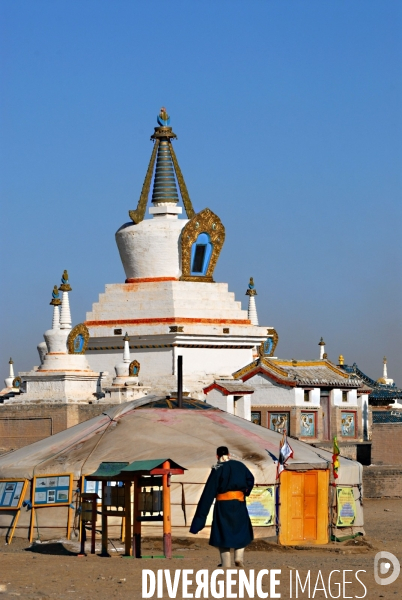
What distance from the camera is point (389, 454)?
103ft

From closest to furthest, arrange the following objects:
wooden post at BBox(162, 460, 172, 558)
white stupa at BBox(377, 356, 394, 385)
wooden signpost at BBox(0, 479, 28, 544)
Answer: wooden post at BBox(162, 460, 172, 558)
wooden signpost at BBox(0, 479, 28, 544)
white stupa at BBox(377, 356, 394, 385)

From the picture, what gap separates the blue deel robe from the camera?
1356cm

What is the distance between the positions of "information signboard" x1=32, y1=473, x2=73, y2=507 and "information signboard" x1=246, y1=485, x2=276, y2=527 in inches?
101

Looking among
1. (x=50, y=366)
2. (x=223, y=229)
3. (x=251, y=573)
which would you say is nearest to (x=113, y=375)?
(x=50, y=366)

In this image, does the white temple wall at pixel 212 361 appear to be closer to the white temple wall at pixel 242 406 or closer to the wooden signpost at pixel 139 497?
the white temple wall at pixel 242 406

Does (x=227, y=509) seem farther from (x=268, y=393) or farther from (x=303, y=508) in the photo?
(x=268, y=393)

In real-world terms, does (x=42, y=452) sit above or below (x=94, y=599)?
above

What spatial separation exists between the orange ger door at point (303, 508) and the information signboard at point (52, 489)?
3.04 metres

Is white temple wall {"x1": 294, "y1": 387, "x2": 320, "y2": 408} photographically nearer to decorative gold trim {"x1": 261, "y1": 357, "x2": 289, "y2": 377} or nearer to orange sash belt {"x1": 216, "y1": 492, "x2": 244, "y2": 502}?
decorative gold trim {"x1": 261, "y1": 357, "x2": 289, "y2": 377}

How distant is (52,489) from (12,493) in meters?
0.74

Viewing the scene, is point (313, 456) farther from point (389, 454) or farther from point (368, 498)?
point (389, 454)

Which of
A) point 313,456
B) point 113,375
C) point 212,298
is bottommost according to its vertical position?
point 313,456

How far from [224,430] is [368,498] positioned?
9.98 m

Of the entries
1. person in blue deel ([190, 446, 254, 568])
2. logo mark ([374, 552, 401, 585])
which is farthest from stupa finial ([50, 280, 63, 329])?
person in blue deel ([190, 446, 254, 568])
